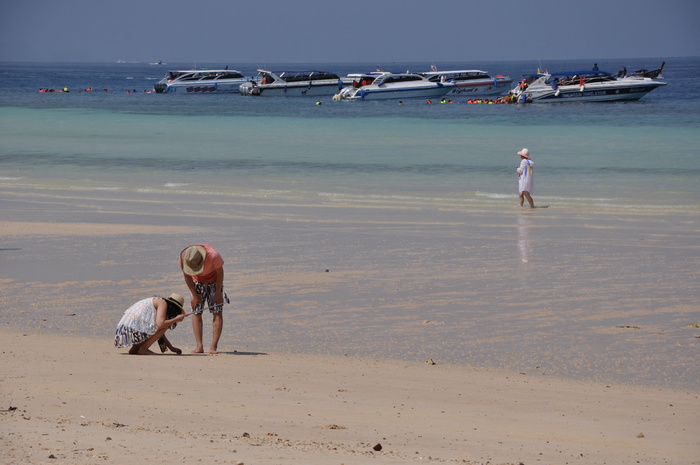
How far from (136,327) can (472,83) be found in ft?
196

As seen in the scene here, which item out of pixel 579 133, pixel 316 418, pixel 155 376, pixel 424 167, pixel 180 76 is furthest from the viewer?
pixel 180 76

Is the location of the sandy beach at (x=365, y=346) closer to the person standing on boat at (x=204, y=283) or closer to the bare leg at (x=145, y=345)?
the bare leg at (x=145, y=345)

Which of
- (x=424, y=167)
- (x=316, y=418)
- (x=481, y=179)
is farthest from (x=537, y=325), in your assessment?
(x=424, y=167)

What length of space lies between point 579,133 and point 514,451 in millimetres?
33446

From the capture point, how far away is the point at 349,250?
12805mm

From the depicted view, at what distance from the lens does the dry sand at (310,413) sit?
525 cm

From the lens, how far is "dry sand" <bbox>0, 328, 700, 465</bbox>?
5.25 meters

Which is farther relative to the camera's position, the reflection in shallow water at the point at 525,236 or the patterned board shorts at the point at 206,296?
the reflection in shallow water at the point at 525,236

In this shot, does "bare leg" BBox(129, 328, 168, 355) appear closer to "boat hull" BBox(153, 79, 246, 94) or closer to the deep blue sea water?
the deep blue sea water

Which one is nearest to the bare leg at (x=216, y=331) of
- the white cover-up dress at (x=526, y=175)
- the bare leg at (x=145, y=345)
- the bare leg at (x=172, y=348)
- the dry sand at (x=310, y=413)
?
the dry sand at (x=310, y=413)

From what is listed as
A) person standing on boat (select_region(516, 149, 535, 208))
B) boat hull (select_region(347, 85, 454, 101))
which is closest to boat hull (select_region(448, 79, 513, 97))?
boat hull (select_region(347, 85, 454, 101))

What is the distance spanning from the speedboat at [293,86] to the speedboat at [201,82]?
731 cm

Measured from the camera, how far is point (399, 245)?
43.5 ft

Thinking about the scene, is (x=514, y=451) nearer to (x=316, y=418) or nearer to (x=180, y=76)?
(x=316, y=418)
